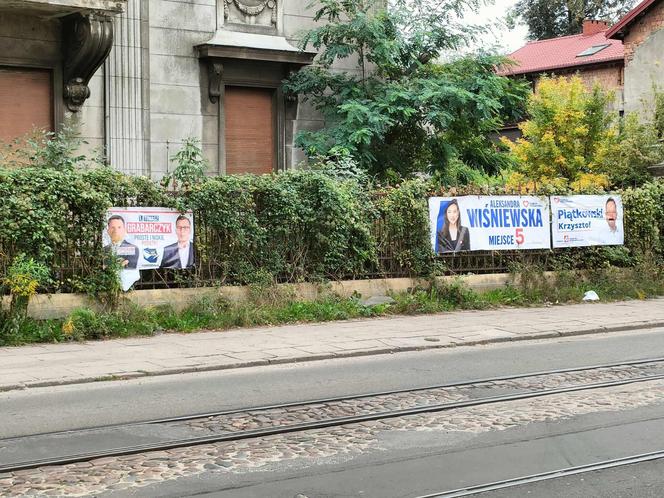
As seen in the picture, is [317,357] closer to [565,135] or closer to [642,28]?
[565,135]

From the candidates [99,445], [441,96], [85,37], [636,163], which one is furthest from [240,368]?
[636,163]

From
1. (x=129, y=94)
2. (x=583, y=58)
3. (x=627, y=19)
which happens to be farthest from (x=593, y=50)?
(x=129, y=94)

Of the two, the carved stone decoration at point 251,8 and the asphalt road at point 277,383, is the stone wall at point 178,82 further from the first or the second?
the asphalt road at point 277,383

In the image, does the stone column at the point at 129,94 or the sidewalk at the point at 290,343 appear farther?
the stone column at the point at 129,94

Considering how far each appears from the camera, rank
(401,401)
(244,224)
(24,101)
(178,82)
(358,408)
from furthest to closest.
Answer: (178,82) → (24,101) → (244,224) → (401,401) → (358,408)

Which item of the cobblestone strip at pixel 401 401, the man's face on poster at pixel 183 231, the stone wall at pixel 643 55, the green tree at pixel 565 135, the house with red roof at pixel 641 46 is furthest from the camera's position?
the stone wall at pixel 643 55

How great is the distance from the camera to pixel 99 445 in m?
7.28

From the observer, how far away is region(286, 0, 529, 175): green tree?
19.7m

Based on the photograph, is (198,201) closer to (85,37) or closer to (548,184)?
(85,37)

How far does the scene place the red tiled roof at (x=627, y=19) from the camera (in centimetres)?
3647

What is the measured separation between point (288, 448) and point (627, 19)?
111 feet

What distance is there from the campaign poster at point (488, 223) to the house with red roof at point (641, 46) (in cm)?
1904

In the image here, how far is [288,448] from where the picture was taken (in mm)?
7176

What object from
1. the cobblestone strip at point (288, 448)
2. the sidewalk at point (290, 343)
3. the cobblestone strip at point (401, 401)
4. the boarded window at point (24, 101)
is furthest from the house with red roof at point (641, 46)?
the cobblestone strip at point (288, 448)
